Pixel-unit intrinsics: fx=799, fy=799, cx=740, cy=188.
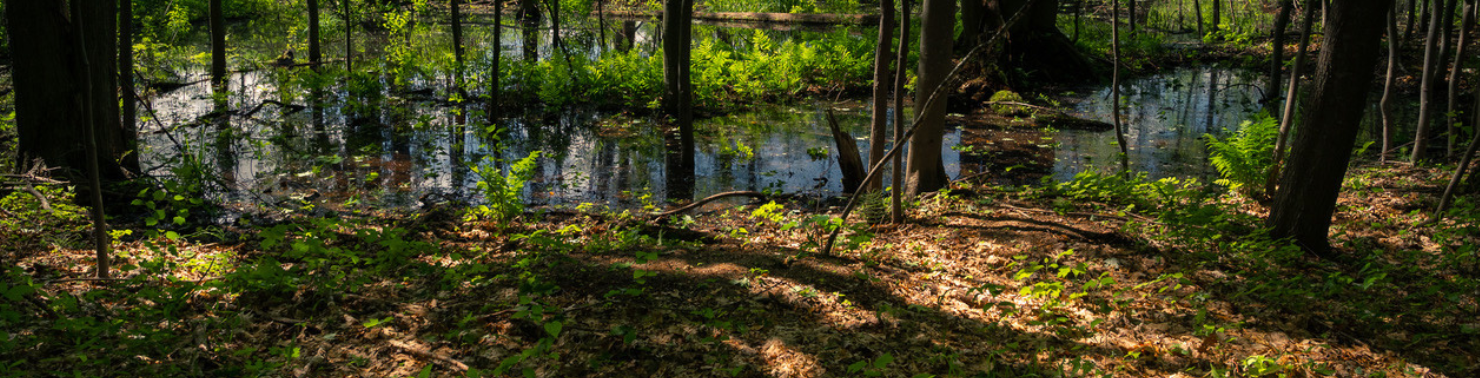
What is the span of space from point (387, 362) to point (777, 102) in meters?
13.0

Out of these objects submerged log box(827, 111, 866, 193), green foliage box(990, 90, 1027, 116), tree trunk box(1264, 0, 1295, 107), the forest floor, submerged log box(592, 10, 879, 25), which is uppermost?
submerged log box(592, 10, 879, 25)

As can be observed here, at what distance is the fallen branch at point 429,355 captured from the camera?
4020 millimetres

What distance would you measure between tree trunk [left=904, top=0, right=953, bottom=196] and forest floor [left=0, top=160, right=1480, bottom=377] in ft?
3.68

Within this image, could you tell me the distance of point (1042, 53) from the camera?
18.4m

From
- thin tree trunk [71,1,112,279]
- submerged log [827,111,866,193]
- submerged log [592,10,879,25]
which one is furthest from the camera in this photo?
submerged log [592,10,879,25]

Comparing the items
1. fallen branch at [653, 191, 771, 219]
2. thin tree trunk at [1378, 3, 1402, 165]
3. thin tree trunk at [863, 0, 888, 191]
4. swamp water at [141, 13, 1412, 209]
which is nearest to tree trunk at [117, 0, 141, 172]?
swamp water at [141, 13, 1412, 209]

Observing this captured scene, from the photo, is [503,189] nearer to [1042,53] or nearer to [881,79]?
[881,79]

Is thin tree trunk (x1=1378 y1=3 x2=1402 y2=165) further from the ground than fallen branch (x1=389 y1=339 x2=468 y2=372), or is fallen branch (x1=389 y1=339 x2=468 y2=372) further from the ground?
thin tree trunk (x1=1378 y1=3 x2=1402 y2=165)

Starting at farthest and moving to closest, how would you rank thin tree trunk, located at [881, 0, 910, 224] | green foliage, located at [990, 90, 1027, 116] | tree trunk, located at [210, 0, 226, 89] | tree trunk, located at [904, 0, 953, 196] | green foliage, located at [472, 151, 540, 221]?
tree trunk, located at [210, 0, 226, 89] → green foliage, located at [990, 90, 1027, 116] → green foliage, located at [472, 151, 540, 221] → tree trunk, located at [904, 0, 953, 196] → thin tree trunk, located at [881, 0, 910, 224]

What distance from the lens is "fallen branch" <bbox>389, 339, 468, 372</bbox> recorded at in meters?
4.02

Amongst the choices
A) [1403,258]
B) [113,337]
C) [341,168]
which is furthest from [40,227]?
[1403,258]

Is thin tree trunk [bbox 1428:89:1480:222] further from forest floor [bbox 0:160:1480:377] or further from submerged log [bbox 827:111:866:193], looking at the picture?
submerged log [bbox 827:111:866:193]

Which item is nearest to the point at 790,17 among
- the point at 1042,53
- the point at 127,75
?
the point at 1042,53

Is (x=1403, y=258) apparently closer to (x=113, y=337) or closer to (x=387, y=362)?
(x=387, y=362)
